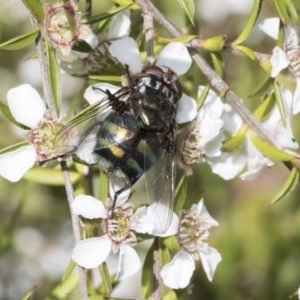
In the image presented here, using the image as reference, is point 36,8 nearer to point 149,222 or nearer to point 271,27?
point 149,222

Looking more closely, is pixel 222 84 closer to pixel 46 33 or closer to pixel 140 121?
pixel 140 121

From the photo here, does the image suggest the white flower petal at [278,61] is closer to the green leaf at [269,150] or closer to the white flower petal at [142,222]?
the green leaf at [269,150]

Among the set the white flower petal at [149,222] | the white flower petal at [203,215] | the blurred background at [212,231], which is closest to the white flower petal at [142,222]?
the white flower petal at [149,222]

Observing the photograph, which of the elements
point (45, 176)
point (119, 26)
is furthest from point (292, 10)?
point (45, 176)

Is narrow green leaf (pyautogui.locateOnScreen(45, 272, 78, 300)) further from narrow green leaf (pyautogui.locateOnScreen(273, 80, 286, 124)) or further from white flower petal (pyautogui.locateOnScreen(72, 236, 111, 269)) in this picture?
narrow green leaf (pyautogui.locateOnScreen(273, 80, 286, 124))

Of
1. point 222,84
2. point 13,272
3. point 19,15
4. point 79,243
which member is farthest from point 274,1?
point 13,272

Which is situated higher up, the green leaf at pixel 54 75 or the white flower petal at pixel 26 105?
the green leaf at pixel 54 75
